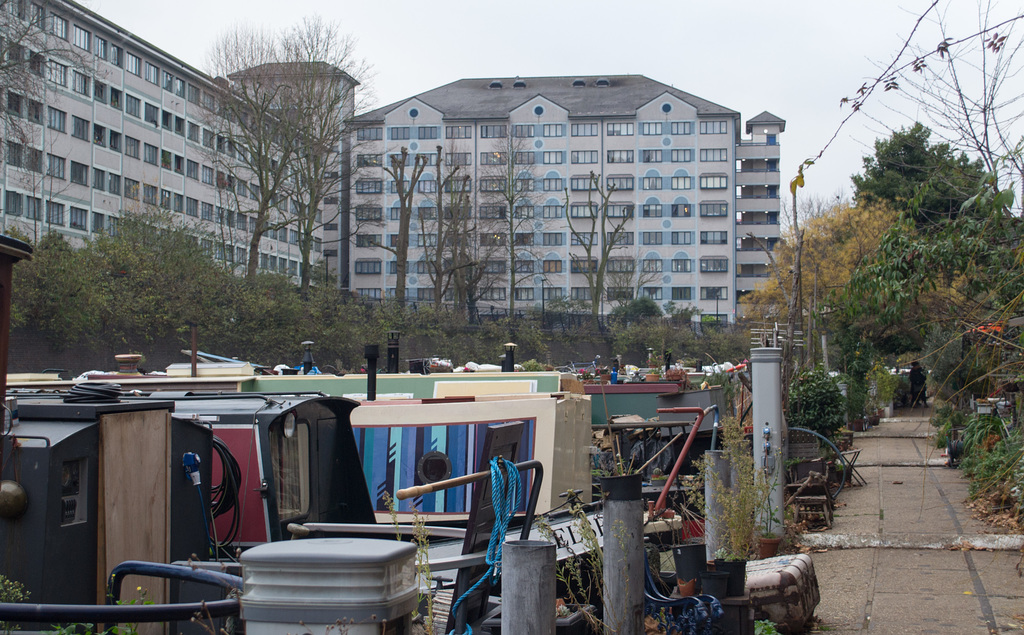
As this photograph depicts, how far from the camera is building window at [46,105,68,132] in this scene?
4247cm

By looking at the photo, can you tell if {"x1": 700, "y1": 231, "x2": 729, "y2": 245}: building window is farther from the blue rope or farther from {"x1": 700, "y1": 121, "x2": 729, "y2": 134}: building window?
the blue rope

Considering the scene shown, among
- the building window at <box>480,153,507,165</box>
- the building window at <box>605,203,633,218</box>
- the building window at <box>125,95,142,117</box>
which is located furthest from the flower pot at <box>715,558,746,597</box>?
the building window at <box>605,203,633,218</box>

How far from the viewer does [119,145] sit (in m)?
49.2

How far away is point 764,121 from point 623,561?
7746 centimetres

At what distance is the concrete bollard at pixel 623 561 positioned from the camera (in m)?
4.46

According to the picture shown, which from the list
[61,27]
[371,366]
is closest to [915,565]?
[371,366]

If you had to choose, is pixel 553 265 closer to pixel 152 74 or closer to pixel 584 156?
pixel 584 156

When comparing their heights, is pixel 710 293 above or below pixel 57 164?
below

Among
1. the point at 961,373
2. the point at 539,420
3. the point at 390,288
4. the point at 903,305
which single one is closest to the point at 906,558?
the point at 903,305

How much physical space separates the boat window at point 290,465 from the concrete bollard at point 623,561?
9.29 ft

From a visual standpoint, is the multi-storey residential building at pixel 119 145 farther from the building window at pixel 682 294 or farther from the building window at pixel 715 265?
the building window at pixel 715 265

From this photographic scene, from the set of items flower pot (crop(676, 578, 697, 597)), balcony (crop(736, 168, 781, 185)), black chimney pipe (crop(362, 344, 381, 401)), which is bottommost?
flower pot (crop(676, 578, 697, 597))

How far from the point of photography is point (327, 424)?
24.1 feet

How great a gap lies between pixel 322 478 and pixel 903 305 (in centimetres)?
610
